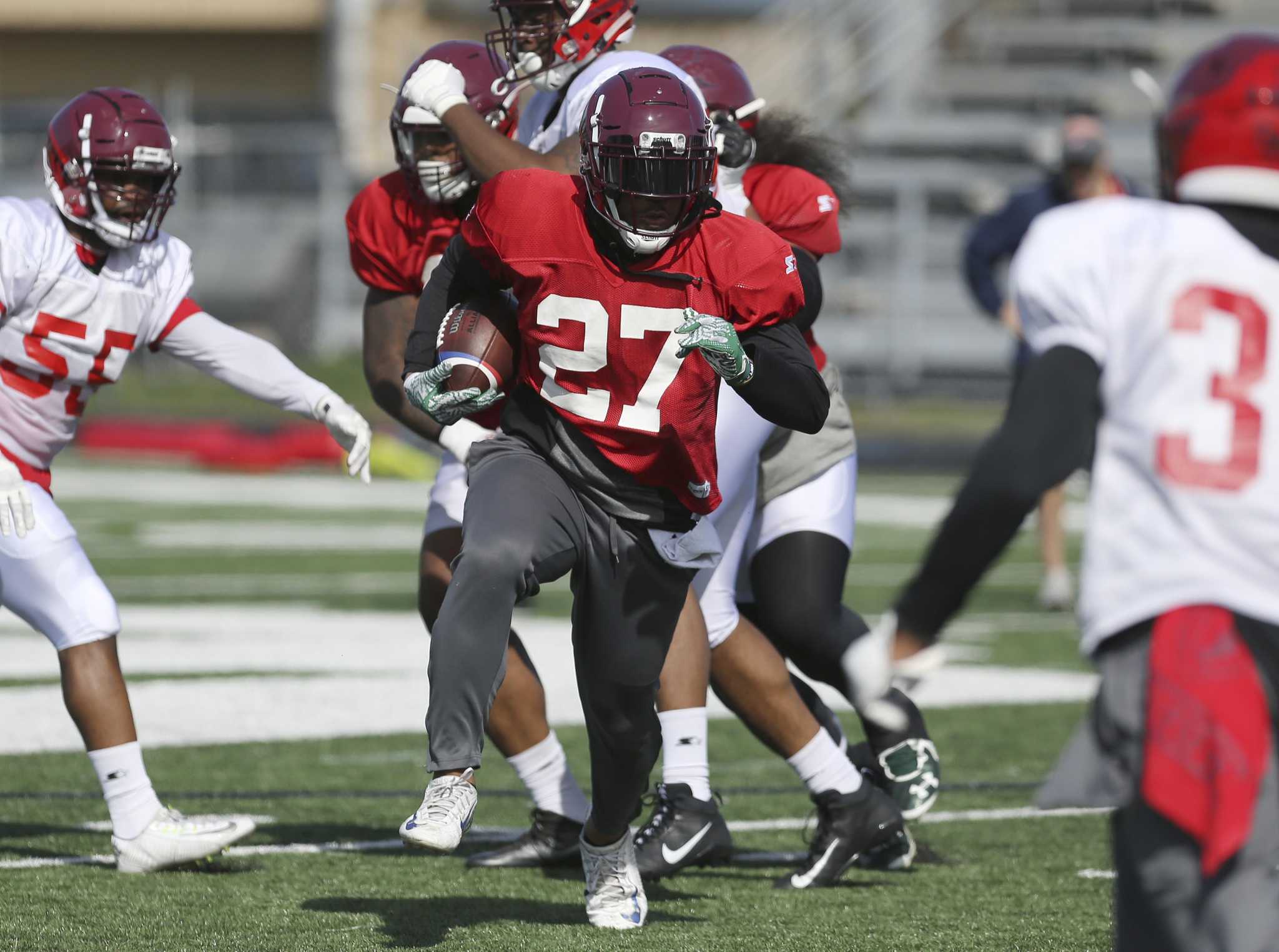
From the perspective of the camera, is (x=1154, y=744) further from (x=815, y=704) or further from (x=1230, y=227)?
(x=815, y=704)

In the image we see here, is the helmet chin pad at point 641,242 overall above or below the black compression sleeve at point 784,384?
above

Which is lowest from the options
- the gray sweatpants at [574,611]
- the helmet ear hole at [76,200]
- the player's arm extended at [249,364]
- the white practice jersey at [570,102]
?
the gray sweatpants at [574,611]

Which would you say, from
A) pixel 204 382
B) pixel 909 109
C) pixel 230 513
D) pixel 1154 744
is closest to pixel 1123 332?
pixel 1154 744

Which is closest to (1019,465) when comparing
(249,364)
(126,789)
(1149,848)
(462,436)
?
(1149,848)

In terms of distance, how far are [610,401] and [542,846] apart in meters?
1.27

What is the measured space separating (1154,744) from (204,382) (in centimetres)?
2000

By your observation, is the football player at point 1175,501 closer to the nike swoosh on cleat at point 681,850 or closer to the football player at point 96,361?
the nike swoosh on cleat at point 681,850

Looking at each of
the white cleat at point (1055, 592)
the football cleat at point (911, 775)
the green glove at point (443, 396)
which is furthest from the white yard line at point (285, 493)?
the green glove at point (443, 396)

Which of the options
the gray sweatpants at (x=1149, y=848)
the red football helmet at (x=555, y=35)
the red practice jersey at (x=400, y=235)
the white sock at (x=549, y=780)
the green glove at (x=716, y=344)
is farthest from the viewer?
the red practice jersey at (x=400, y=235)

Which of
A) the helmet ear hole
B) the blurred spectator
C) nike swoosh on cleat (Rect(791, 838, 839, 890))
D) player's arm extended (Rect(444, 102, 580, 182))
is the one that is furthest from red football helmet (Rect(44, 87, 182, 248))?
the blurred spectator

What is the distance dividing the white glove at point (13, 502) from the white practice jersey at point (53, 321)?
0.27m

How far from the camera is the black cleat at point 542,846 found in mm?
4383

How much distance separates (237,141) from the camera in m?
22.6

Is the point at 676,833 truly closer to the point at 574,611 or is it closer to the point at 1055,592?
the point at 574,611
